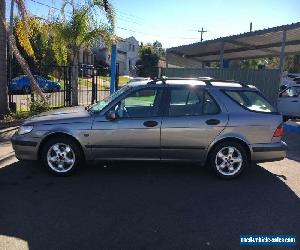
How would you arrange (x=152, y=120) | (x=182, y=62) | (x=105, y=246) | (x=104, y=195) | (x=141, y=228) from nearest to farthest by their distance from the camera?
(x=105, y=246) → (x=141, y=228) → (x=104, y=195) → (x=152, y=120) → (x=182, y=62)

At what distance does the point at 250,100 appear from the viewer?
6996mm

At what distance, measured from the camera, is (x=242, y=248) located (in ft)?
14.3

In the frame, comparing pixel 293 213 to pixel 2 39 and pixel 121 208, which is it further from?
pixel 2 39

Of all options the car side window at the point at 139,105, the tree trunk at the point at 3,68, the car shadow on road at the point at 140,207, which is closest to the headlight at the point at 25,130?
the car shadow on road at the point at 140,207

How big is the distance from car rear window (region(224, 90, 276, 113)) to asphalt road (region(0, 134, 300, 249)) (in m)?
1.22

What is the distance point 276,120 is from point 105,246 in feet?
12.8

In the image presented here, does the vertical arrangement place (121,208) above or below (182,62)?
below

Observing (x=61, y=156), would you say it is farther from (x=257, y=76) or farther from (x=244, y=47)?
(x=244, y=47)

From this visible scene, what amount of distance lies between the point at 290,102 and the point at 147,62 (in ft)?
122

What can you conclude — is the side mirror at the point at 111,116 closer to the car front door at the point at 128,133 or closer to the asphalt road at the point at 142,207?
the car front door at the point at 128,133

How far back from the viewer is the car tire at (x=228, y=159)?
267 inches

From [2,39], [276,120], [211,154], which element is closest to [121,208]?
[211,154]

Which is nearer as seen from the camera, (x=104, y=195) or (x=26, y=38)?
(x=104, y=195)

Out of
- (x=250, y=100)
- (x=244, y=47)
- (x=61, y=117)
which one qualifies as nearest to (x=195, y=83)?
(x=250, y=100)
